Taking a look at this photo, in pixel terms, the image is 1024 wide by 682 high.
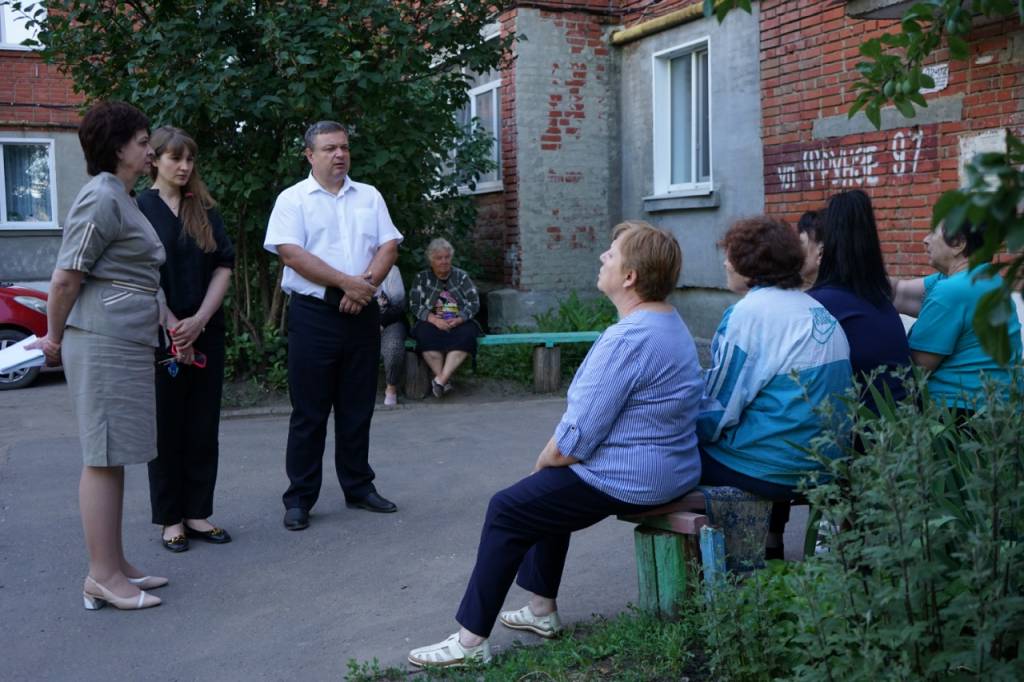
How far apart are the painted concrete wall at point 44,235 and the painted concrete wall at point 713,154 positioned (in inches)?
404

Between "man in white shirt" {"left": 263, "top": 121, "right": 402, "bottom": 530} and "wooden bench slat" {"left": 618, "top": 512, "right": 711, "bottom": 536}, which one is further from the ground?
"man in white shirt" {"left": 263, "top": 121, "right": 402, "bottom": 530}

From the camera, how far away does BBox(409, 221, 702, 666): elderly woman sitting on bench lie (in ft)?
12.3

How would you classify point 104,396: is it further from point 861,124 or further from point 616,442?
point 861,124

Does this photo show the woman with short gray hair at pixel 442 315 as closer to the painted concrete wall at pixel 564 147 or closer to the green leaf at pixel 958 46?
the painted concrete wall at pixel 564 147

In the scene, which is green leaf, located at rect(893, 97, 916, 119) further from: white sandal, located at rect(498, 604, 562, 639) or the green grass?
white sandal, located at rect(498, 604, 562, 639)

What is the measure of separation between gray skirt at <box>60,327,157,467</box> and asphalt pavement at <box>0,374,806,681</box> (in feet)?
2.35

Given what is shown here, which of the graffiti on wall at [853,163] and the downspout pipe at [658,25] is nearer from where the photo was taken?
the graffiti on wall at [853,163]

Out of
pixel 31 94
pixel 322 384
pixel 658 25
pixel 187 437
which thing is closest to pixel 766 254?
pixel 322 384

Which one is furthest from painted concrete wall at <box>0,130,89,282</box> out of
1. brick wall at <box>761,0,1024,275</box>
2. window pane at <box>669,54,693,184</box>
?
brick wall at <box>761,0,1024,275</box>

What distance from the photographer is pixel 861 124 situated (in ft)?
30.9

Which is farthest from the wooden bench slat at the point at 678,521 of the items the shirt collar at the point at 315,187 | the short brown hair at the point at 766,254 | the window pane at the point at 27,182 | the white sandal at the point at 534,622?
the window pane at the point at 27,182

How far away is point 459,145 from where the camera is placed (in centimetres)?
1256

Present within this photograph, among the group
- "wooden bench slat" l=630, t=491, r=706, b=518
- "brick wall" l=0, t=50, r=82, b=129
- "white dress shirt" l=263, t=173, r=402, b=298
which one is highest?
"brick wall" l=0, t=50, r=82, b=129

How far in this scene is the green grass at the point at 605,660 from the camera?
3635 millimetres
